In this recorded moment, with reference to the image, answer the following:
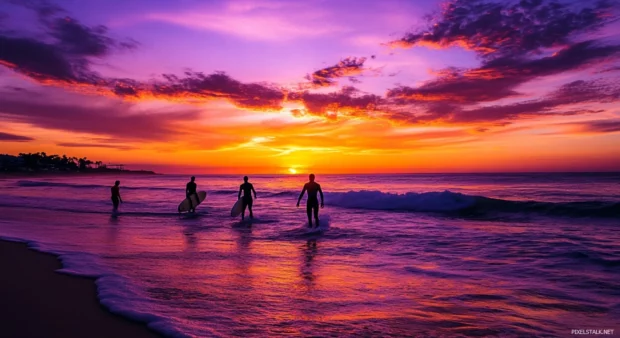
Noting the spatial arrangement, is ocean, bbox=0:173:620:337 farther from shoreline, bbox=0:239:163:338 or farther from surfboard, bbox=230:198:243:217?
surfboard, bbox=230:198:243:217

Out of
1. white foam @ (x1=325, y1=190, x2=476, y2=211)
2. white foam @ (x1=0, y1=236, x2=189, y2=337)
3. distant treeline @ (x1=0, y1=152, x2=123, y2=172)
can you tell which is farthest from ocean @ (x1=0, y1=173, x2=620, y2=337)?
distant treeline @ (x1=0, y1=152, x2=123, y2=172)

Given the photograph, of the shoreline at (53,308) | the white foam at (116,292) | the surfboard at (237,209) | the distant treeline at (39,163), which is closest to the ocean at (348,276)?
the white foam at (116,292)

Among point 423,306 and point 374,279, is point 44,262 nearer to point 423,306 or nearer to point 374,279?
point 374,279

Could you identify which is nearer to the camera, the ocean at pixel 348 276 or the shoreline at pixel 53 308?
the shoreline at pixel 53 308

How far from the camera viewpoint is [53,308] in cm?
512

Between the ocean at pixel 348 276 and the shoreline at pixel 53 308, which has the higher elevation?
the shoreline at pixel 53 308

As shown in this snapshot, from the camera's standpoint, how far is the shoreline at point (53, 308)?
174 inches

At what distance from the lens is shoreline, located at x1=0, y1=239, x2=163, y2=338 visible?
442 cm

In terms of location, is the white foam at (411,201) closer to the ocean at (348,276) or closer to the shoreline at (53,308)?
the ocean at (348,276)

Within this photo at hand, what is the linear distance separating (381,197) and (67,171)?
474 feet

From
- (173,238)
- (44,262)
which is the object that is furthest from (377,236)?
(44,262)

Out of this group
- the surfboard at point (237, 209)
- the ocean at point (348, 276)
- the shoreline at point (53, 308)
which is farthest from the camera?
the surfboard at point (237, 209)

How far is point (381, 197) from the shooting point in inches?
1099

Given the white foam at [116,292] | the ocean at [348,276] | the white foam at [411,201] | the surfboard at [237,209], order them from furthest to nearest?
the white foam at [411,201] < the surfboard at [237,209] < the ocean at [348,276] < the white foam at [116,292]
